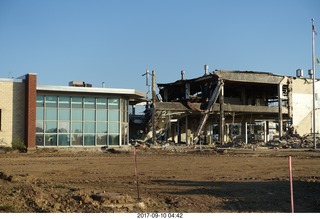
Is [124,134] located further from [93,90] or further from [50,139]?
[50,139]

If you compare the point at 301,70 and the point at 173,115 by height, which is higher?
the point at 301,70

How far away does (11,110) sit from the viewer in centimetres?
3231

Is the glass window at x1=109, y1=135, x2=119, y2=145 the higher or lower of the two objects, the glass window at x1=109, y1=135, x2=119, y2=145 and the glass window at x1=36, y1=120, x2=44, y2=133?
the lower

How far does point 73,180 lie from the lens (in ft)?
51.2

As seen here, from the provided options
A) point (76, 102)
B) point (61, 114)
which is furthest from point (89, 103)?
point (61, 114)

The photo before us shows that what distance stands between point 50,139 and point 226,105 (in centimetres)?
2328

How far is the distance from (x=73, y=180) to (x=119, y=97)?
70.4 feet

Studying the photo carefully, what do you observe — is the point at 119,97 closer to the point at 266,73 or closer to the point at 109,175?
the point at 109,175

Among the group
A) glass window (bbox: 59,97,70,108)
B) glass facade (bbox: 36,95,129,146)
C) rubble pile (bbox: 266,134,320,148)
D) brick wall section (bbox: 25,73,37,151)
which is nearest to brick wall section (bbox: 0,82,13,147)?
brick wall section (bbox: 25,73,37,151)

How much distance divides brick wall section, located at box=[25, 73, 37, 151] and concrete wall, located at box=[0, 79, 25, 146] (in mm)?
741

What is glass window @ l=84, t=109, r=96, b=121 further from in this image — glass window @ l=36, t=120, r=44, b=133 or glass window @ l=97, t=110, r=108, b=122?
glass window @ l=36, t=120, r=44, b=133

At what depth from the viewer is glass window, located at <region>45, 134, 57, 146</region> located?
33750 millimetres

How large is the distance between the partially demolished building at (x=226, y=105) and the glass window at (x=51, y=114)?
43.0ft

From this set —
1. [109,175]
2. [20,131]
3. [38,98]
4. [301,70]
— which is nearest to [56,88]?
[38,98]
